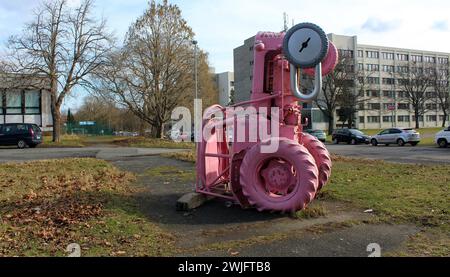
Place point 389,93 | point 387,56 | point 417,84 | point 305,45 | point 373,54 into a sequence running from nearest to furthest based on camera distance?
point 305,45 → point 417,84 → point 389,93 → point 373,54 → point 387,56

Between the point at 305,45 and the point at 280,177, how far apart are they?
224cm

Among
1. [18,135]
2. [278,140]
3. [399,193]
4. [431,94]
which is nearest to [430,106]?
[431,94]

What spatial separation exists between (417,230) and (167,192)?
5.41 meters

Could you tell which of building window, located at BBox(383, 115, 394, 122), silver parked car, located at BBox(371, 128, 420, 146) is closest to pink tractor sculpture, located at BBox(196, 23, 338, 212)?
silver parked car, located at BBox(371, 128, 420, 146)

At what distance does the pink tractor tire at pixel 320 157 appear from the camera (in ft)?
28.4

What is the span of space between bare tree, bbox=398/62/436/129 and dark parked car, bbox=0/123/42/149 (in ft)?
251

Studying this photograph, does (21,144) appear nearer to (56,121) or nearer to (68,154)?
(56,121)

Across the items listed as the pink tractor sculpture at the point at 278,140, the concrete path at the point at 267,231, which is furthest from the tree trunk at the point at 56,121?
the pink tractor sculpture at the point at 278,140

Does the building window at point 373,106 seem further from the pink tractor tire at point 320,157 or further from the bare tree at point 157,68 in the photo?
the pink tractor tire at point 320,157

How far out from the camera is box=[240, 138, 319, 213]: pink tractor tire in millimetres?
7180

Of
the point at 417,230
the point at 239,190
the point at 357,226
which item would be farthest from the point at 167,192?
the point at 417,230

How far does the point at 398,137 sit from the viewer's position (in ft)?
128

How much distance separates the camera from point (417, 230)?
254 inches
